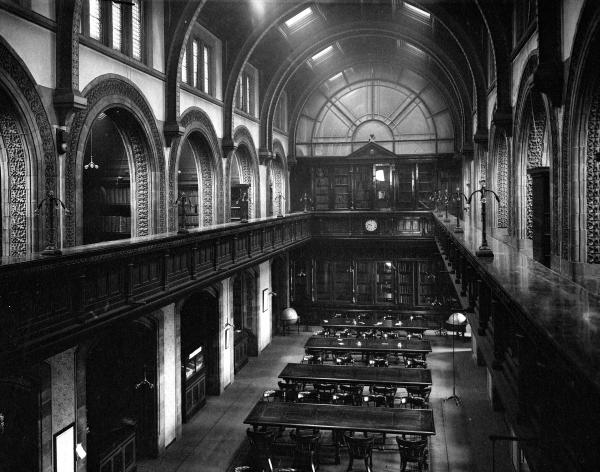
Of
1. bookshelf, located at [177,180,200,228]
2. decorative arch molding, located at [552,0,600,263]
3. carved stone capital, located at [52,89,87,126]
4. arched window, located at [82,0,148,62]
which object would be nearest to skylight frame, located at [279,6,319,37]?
bookshelf, located at [177,180,200,228]

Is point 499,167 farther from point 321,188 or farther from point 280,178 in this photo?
point 321,188

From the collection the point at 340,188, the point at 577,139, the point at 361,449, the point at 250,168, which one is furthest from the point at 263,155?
the point at 577,139

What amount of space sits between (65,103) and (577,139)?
7.62 metres

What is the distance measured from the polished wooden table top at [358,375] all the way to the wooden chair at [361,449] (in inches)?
100

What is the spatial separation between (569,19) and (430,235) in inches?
581

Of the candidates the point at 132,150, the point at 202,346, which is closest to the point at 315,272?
the point at 202,346

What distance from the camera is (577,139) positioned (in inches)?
319

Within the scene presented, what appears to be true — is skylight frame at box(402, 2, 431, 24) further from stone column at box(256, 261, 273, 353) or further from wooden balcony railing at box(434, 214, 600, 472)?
wooden balcony railing at box(434, 214, 600, 472)

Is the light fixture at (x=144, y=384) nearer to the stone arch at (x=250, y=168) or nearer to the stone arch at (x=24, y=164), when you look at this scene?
the stone arch at (x=24, y=164)

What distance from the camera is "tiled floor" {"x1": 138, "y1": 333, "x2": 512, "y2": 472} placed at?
1175 centimetres

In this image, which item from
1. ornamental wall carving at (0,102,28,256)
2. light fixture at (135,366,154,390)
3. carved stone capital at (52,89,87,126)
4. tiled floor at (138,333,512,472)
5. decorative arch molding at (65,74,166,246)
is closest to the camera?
ornamental wall carving at (0,102,28,256)

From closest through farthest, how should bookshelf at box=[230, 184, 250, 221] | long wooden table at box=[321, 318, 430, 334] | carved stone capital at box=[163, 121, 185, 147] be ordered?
carved stone capital at box=[163, 121, 185, 147] < bookshelf at box=[230, 184, 250, 221] < long wooden table at box=[321, 318, 430, 334]

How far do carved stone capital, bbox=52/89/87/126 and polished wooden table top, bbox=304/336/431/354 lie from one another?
35.2ft

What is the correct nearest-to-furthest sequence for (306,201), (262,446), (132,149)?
(262,446) < (132,149) < (306,201)
